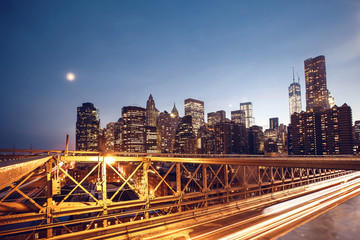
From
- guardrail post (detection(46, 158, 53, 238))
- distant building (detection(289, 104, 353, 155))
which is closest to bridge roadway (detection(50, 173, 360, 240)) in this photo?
guardrail post (detection(46, 158, 53, 238))

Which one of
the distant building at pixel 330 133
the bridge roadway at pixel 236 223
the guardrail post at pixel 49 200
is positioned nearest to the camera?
the guardrail post at pixel 49 200

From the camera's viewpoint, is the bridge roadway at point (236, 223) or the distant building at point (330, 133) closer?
the bridge roadway at point (236, 223)

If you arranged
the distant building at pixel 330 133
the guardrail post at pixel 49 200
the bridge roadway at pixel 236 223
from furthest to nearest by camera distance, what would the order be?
the distant building at pixel 330 133
the bridge roadway at pixel 236 223
the guardrail post at pixel 49 200

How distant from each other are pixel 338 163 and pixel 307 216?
9206 mm

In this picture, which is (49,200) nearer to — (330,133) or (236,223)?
(236,223)

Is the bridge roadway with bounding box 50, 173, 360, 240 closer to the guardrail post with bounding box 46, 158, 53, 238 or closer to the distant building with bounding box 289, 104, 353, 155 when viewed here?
the guardrail post with bounding box 46, 158, 53, 238

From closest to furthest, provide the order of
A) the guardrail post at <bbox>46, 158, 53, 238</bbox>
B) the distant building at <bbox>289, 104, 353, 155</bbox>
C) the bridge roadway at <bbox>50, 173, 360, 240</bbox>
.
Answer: the guardrail post at <bbox>46, 158, 53, 238</bbox> < the bridge roadway at <bbox>50, 173, 360, 240</bbox> < the distant building at <bbox>289, 104, 353, 155</bbox>

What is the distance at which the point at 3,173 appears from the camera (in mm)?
2965

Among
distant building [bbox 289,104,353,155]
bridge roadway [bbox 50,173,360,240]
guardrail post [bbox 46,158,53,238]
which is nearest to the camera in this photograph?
guardrail post [bbox 46,158,53,238]

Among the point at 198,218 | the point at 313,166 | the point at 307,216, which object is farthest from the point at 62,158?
the point at 307,216

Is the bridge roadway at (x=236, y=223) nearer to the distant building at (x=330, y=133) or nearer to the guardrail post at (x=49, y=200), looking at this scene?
the guardrail post at (x=49, y=200)

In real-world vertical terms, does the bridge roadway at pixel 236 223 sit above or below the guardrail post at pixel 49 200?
below

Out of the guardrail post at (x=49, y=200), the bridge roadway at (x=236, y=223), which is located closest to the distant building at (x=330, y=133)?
the bridge roadway at (x=236, y=223)

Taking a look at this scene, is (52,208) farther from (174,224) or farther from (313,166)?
Answer: (313,166)
